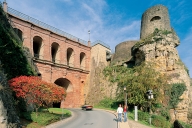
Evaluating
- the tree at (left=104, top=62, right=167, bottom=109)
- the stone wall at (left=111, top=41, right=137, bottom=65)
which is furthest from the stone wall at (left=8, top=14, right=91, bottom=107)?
the tree at (left=104, top=62, right=167, bottom=109)

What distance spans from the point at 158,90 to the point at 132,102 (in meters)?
3.48

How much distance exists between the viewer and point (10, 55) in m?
15.9

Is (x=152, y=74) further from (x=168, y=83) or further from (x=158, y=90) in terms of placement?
(x=168, y=83)

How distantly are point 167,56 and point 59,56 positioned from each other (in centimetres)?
1823

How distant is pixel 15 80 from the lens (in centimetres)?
1433

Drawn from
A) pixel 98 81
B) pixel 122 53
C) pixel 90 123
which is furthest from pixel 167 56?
pixel 90 123

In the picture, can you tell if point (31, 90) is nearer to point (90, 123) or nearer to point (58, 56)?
point (90, 123)

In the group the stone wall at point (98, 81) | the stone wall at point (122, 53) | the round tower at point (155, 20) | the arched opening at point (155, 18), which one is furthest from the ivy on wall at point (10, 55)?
the arched opening at point (155, 18)

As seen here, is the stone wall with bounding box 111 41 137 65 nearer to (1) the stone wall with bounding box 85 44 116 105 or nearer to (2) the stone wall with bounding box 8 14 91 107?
(1) the stone wall with bounding box 85 44 116 105

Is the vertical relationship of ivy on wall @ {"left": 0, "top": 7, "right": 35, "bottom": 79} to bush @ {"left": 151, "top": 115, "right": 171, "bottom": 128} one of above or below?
above

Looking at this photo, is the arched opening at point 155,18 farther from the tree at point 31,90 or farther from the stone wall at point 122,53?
the tree at point 31,90

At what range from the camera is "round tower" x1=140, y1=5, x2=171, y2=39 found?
93.7 ft

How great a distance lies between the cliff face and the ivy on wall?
1747 centimetres

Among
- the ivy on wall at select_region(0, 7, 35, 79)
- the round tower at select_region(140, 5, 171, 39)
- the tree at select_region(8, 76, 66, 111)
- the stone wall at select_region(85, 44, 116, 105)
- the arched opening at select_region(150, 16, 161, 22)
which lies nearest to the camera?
the tree at select_region(8, 76, 66, 111)
